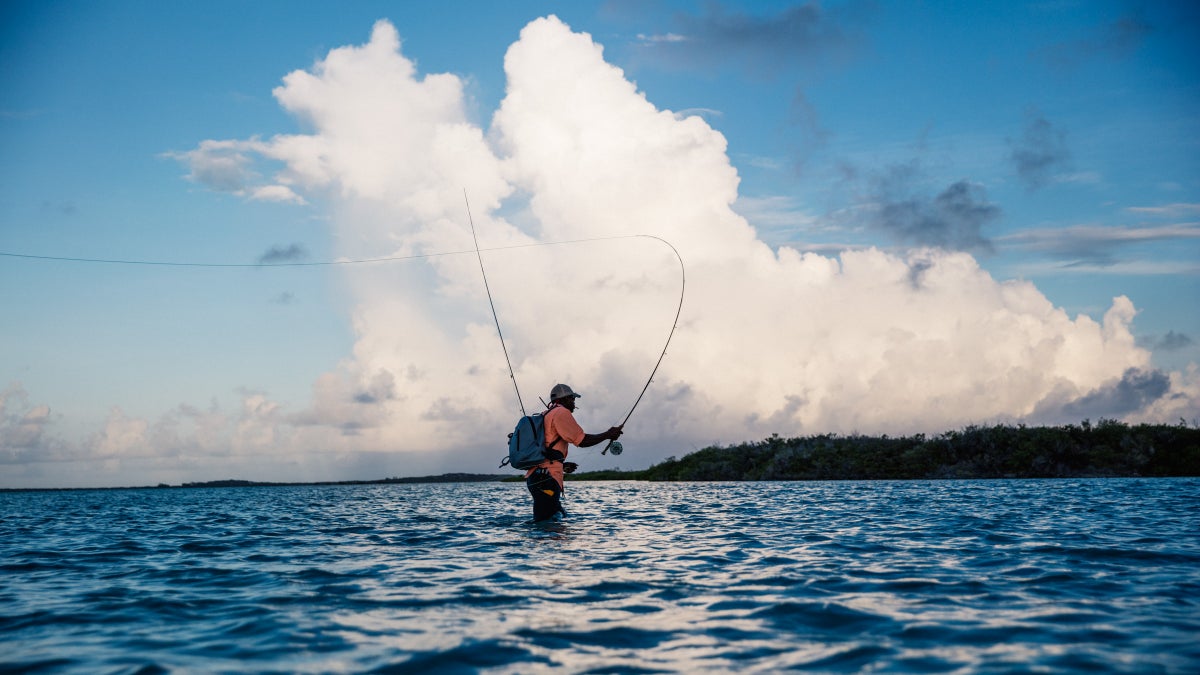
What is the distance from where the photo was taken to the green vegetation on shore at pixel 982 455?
188ft

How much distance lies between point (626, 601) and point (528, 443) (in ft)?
28.6

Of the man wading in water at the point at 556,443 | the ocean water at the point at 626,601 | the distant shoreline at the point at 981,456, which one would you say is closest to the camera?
the ocean water at the point at 626,601

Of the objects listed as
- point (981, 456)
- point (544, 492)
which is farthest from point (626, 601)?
point (981, 456)

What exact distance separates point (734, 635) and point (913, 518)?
14799 mm

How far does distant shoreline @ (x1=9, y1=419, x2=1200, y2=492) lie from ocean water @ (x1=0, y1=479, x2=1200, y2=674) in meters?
45.0

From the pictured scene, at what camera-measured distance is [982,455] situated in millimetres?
63219

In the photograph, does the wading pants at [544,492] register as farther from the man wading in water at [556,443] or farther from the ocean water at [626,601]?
the ocean water at [626,601]

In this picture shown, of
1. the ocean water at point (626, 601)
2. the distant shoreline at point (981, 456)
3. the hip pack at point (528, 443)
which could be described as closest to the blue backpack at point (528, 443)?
the hip pack at point (528, 443)

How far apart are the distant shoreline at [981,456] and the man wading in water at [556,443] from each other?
163ft

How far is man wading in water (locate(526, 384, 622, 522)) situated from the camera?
17.7 meters

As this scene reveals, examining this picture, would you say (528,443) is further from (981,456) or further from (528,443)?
(981,456)

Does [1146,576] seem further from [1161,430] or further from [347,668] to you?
[1161,430]

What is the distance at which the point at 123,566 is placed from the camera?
14430 mm

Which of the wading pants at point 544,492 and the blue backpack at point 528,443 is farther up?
the blue backpack at point 528,443
